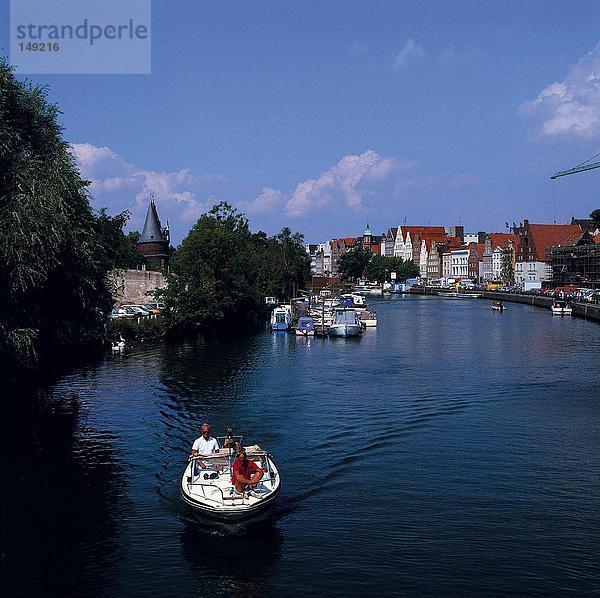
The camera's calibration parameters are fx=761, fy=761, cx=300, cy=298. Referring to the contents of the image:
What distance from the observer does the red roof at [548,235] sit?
18100cm

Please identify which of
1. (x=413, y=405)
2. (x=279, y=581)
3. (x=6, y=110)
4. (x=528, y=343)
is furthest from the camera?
Result: (x=528, y=343)

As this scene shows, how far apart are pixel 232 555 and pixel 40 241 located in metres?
15.7

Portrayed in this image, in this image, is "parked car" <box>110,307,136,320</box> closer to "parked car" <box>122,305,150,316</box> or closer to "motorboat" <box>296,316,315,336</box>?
"parked car" <box>122,305,150,316</box>

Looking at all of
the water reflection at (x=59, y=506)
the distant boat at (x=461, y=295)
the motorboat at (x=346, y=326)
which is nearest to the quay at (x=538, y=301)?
the distant boat at (x=461, y=295)

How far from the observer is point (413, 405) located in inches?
1625

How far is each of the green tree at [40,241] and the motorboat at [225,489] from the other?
1082cm

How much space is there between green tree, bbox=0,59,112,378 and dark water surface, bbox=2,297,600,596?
180 inches

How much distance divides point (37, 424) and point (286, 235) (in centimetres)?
11878

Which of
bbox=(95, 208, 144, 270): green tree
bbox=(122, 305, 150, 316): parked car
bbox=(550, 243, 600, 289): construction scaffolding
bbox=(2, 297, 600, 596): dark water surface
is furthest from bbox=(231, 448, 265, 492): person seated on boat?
bbox=(550, 243, 600, 289): construction scaffolding

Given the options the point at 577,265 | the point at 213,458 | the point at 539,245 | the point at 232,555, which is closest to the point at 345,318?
the point at 213,458

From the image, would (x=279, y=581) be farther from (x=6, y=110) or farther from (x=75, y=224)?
(x=6, y=110)

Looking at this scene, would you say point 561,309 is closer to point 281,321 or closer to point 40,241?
point 281,321

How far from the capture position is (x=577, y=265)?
164500 millimetres

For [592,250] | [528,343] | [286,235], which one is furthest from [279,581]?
[592,250]
